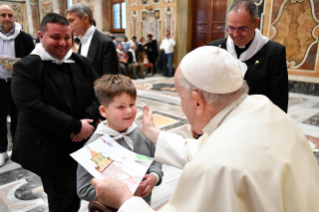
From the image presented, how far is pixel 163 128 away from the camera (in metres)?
4.48

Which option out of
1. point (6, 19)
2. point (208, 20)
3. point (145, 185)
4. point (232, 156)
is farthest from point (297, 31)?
point (232, 156)

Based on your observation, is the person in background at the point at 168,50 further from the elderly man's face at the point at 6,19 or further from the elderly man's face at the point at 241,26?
→ the elderly man's face at the point at 241,26

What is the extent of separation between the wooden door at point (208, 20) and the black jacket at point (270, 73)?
28.0 ft

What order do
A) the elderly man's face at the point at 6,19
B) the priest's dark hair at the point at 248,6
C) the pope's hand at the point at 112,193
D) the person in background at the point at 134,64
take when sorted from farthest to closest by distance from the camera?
the person in background at the point at 134,64, the elderly man's face at the point at 6,19, the priest's dark hair at the point at 248,6, the pope's hand at the point at 112,193

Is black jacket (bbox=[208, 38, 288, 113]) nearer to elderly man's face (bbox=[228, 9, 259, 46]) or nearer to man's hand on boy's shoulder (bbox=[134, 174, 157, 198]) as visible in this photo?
elderly man's face (bbox=[228, 9, 259, 46])

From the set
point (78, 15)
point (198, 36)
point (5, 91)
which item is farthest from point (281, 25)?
point (5, 91)

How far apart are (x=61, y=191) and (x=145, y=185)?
2.35ft

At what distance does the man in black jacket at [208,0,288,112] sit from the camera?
216 cm

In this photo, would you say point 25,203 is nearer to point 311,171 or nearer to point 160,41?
point 311,171

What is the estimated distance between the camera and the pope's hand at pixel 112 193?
1198 millimetres

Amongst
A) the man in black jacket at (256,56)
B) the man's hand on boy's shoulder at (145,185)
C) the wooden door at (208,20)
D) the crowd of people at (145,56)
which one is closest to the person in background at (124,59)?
the crowd of people at (145,56)

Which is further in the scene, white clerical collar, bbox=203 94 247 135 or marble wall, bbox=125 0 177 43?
marble wall, bbox=125 0 177 43

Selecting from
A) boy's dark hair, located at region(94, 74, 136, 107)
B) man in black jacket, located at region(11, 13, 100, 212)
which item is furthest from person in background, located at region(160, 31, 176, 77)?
boy's dark hair, located at region(94, 74, 136, 107)

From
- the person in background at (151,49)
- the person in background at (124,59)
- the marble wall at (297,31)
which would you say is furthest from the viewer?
the person in background at (151,49)
